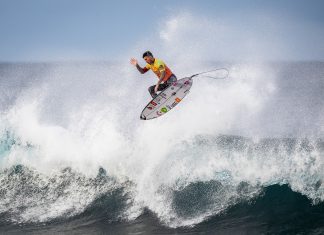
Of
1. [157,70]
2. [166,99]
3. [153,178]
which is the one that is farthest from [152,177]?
[157,70]

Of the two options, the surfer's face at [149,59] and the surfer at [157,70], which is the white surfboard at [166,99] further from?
the surfer's face at [149,59]

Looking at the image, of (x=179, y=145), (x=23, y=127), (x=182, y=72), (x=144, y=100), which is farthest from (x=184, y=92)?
(x=182, y=72)

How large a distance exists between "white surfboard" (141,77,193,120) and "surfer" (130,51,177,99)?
167 mm

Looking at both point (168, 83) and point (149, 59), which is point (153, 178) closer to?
point (168, 83)

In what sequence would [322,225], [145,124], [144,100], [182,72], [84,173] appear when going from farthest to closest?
1. [182,72]
2. [144,100]
3. [145,124]
4. [84,173]
5. [322,225]

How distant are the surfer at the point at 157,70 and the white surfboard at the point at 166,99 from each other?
0.55 ft

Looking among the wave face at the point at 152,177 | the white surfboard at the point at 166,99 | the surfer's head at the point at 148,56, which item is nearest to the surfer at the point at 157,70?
the surfer's head at the point at 148,56

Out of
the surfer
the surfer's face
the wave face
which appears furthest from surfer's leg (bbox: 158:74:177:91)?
the wave face

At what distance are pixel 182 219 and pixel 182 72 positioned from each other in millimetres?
25776

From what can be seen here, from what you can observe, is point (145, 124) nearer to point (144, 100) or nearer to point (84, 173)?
point (84, 173)

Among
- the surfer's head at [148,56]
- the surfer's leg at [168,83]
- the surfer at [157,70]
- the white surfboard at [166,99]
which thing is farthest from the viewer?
the white surfboard at [166,99]

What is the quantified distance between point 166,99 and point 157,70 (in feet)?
3.85

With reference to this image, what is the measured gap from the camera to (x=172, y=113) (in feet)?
56.4

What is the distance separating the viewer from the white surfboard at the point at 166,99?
11.1 meters
